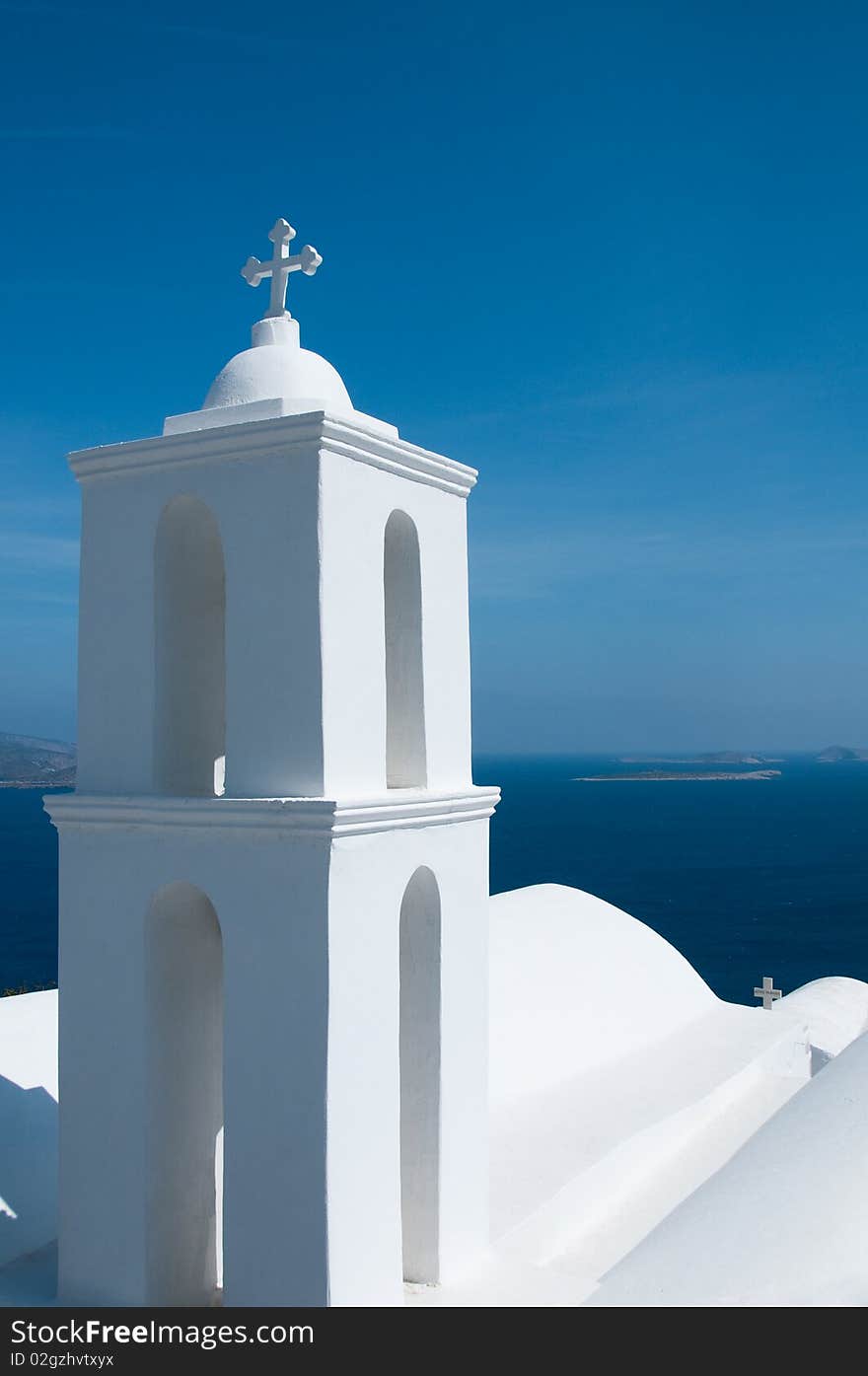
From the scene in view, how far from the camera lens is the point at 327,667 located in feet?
17.9

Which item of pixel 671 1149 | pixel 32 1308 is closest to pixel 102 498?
pixel 32 1308

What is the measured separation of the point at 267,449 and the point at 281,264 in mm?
1712

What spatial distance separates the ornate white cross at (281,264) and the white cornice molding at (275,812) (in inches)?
112

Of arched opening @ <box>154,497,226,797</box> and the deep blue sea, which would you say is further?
the deep blue sea

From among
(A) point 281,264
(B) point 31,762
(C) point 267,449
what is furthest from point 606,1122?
(B) point 31,762

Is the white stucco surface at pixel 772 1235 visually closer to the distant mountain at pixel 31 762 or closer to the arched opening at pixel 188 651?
the arched opening at pixel 188 651

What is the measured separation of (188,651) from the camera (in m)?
6.45

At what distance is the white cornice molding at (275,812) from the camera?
5.30 m

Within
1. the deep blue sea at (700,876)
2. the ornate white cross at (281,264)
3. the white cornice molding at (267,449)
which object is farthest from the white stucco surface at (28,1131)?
the deep blue sea at (700,876)

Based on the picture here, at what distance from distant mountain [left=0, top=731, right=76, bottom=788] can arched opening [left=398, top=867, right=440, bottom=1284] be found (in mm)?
162728

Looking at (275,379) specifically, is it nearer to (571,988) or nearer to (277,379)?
(277,379)

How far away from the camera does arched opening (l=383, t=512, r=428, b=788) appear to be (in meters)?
6.45

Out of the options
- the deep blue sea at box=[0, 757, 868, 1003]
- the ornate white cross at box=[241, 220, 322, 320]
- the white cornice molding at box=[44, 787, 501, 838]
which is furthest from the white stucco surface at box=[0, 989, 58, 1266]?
the deep blue sea at box=[0, 757, 868, 1003]

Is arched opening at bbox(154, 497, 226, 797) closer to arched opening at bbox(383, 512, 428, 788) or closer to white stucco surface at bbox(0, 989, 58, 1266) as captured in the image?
arched opening at bbox(383, 512, 428, 788)
